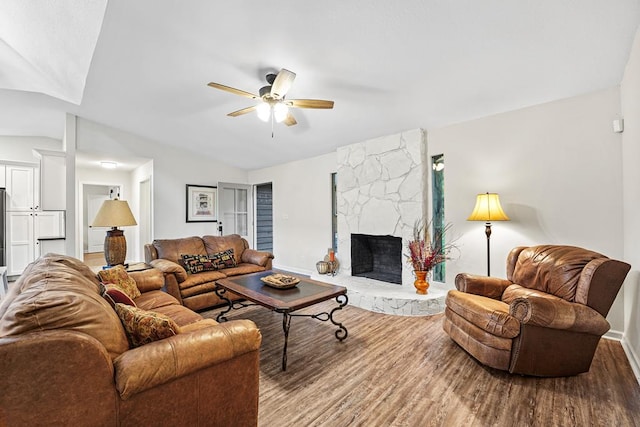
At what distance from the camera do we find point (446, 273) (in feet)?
→ 12.1

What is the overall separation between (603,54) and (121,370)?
384cm

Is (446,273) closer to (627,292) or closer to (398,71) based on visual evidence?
(627,292)

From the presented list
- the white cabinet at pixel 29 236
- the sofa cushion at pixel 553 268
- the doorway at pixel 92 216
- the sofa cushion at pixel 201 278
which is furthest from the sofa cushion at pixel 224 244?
the doorway at pixel 92 216

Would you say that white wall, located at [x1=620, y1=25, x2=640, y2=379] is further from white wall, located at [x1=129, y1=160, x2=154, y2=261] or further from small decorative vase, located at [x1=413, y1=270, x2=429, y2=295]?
white wall, located at [x1=129, y1=160, x2=154, y2=261]

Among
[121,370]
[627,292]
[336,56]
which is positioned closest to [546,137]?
[627,292]

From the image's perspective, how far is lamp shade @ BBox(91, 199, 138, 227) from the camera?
325 cm

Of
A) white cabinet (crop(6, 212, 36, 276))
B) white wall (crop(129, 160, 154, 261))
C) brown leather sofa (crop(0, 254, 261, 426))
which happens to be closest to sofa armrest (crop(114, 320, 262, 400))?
brown leather sofa (crop(0, 254, 261, 426))

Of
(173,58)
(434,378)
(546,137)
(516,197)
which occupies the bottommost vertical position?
(434,378)

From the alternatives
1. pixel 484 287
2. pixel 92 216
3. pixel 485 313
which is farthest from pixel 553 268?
pixel 92 216

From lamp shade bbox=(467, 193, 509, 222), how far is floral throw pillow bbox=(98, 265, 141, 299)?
3.55 m

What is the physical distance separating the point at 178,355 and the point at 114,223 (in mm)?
2730

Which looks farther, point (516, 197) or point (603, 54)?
point (516, 197)

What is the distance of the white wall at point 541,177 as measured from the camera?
104 inches

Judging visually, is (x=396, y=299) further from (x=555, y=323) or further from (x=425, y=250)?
(x=555, y=323)
